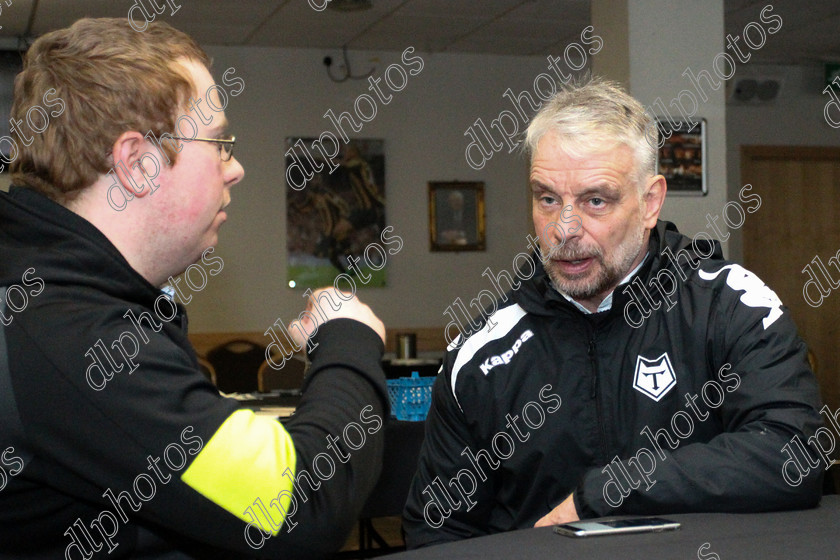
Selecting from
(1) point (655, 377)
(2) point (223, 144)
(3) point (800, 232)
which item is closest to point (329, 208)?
(3) point (800, 232)

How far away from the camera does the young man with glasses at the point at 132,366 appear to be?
93cm

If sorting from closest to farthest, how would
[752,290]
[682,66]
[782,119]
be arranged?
[752,290], [682,66], [782,119]

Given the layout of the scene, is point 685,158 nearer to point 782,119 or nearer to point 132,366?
point 782,119

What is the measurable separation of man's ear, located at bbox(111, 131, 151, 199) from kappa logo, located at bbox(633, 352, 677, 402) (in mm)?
1070

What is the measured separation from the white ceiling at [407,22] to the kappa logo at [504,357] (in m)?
4.28

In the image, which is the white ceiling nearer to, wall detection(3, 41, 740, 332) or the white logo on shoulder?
wall detection(3, 41, 740, 332)

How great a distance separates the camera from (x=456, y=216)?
7.31 meters

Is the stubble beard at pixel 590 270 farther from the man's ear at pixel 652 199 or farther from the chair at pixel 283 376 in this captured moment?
the chair at pixel 283 376

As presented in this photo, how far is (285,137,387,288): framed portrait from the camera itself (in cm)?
690

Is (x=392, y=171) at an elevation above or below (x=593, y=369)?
above

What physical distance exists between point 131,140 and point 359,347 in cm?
38

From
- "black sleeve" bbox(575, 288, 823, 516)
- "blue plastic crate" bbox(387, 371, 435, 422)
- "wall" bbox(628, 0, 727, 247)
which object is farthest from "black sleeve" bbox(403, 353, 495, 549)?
"wall" bbox(628, 0, 727, 247)

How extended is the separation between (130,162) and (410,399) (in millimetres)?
2191

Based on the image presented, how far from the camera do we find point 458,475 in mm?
1833
